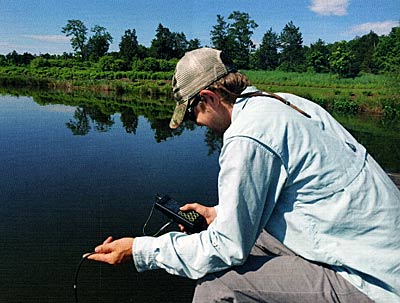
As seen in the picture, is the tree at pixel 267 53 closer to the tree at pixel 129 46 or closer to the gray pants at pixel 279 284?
the tree at pixel 129 46

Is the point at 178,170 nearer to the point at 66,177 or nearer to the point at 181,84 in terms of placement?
the point at 66,177

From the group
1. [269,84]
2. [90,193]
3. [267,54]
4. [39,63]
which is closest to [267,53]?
[267,54]

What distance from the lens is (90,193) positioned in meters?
4.36

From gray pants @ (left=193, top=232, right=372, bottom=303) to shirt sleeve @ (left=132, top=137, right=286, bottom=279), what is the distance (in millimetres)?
62

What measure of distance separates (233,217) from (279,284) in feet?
1.01

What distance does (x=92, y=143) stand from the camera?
768 centimetres

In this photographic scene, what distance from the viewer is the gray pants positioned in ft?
4.01

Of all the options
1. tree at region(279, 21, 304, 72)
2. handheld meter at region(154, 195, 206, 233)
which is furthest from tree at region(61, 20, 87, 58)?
handheld meter at region(154, 195, 206, 233)

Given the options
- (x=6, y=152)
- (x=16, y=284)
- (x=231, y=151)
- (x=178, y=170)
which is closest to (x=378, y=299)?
(x=231, y=151)

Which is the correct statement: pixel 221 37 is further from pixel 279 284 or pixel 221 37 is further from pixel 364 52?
pixel 279 284

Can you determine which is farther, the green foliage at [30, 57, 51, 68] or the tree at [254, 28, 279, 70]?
the tree at [254, 28, 279, 70]

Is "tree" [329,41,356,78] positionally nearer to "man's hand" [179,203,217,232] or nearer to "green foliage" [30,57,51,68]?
"green foliage" [30,57,51,68]

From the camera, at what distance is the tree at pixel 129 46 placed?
3350 centimetres

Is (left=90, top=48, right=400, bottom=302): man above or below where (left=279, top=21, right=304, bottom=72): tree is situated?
below
